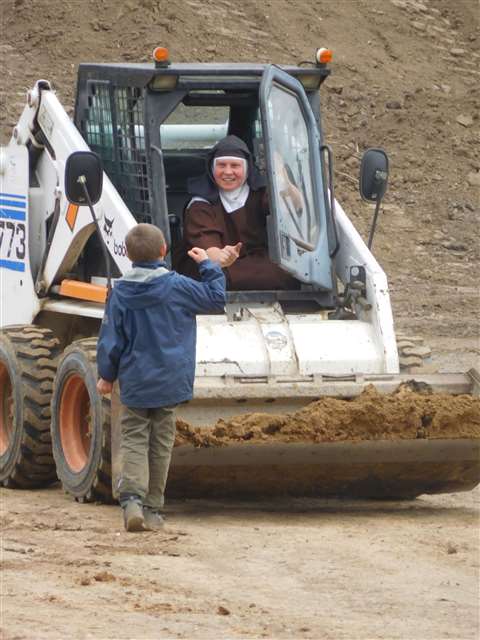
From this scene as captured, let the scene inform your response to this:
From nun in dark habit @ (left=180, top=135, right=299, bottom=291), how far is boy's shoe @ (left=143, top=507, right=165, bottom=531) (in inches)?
76.3

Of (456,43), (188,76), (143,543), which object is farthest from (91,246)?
(456,43)

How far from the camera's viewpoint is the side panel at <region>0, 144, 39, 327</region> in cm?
1223

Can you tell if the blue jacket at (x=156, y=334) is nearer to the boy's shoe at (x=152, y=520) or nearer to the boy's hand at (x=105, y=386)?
the boy's hand at (x=105, y=386)

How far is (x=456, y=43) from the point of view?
28.1 meters

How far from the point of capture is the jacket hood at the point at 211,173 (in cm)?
1137

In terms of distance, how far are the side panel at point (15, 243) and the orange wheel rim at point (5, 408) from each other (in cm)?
55

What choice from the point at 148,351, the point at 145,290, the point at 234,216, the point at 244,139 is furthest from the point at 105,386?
the point at 244,139

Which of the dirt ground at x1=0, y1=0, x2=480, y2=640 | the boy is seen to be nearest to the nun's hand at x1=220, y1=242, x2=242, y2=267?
the boy

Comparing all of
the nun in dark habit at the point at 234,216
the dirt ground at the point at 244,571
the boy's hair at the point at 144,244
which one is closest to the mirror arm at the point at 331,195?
the nun in dark habit at the point at 234,216

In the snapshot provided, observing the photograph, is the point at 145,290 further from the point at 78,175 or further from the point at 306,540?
the point at 306,540

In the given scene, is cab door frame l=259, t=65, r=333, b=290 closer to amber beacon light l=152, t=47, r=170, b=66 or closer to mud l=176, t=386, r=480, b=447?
amber beacon light l=152, t=47, r=170, b=66

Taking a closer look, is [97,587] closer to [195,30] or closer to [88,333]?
[88,333]

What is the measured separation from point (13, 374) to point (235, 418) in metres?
1.99

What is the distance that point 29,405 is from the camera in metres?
11.3
